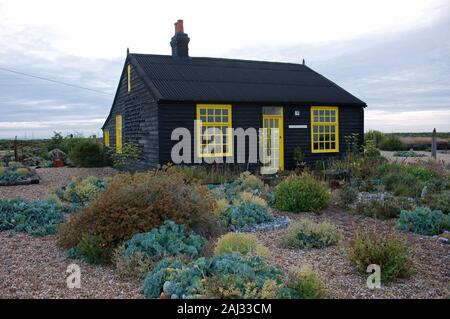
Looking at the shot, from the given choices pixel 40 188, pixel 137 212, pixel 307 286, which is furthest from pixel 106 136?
pixel 307 286

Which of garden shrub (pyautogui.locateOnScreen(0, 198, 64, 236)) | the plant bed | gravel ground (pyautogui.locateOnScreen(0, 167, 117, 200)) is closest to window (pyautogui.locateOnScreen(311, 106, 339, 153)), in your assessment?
gravel ground (pyautogui.locateOnScreen(0, 167, 117, 200))

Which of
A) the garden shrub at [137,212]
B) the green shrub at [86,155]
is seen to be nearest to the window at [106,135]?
the green shrub at [86,155]

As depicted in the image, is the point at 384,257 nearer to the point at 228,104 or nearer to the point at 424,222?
the point at 424,222

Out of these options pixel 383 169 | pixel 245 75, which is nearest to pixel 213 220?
pixel 383 169

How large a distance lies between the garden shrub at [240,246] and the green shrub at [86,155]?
1550 centimetres

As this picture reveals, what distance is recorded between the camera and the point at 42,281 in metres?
4.72

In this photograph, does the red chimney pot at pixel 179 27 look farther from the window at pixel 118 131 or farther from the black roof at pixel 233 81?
the window at pixel 118 131

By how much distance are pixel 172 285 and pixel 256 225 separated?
3312mm

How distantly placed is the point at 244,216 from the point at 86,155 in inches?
548

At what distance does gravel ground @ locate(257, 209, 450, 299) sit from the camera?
14.1ft

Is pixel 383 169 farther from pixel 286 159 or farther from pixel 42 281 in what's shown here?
pixel 42 281

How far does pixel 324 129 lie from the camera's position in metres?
16.4
